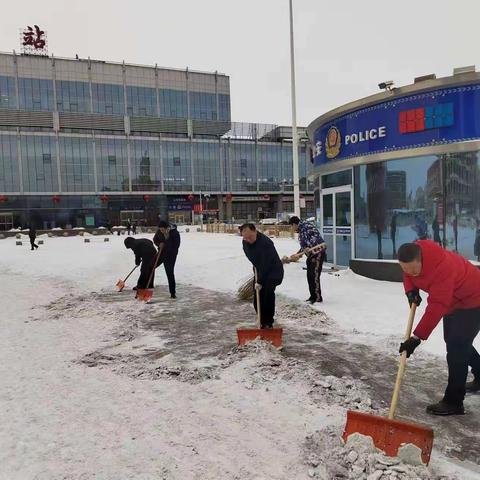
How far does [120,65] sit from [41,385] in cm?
7009

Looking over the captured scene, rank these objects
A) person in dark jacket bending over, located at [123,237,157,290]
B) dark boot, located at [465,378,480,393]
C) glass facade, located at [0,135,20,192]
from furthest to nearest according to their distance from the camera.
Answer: glass facade, located at [0,135,20,192] → person in dark jacket bending over, located at [123,237,157,290] → dark boot, located at [465,378,480,393]

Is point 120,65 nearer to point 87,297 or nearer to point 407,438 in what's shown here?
point 87,297

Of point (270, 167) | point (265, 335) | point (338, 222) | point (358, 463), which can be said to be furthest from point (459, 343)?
point (270, 167)

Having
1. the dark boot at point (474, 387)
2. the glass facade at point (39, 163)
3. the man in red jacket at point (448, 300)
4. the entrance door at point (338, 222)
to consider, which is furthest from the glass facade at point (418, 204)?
the glass facade at point (39, 163)

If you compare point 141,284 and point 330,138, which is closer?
point 141,284

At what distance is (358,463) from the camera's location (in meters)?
2.90

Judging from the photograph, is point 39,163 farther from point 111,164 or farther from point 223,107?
point 223,107

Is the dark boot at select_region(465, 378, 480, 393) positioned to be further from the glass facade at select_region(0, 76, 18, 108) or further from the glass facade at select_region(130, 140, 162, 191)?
the glass facade at select_region(0, 76, 18, 108)

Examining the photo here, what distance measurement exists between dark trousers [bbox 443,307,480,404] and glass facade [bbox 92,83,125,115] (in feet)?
227

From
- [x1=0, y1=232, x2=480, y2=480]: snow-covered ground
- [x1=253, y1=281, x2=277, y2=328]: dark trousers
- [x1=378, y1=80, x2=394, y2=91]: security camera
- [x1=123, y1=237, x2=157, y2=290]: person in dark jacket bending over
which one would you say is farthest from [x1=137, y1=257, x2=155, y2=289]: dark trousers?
[x1=378, y1=80, x2=394, y2=91]: security camera

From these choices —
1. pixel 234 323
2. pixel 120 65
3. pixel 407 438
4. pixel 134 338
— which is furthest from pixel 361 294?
pixel 120 65

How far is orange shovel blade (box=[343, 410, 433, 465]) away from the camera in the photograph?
9.57 ft

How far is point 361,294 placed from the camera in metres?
8.86

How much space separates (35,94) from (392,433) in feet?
232
